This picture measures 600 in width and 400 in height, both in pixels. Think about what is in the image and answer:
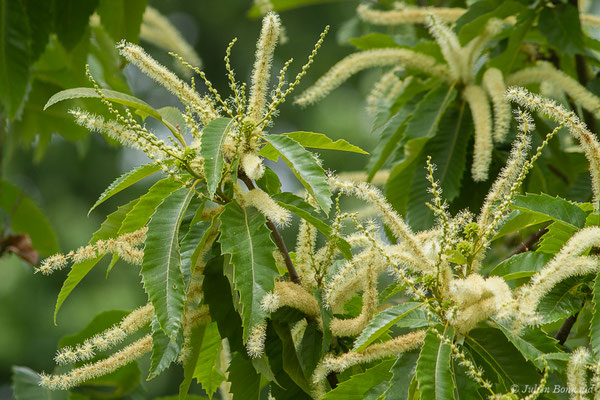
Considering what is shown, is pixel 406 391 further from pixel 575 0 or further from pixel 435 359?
pixel 575 0

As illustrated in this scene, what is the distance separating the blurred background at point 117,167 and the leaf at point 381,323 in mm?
5509

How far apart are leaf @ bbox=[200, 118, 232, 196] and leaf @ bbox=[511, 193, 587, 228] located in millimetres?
615

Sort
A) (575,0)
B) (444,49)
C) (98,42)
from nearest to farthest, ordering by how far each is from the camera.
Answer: (444,49)
(575,0)
(98,42)

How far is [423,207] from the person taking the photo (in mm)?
2490

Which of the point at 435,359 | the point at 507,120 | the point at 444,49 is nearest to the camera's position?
the point at 435,359

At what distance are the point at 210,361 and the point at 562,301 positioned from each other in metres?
0.88

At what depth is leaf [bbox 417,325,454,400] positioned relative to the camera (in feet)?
4.74

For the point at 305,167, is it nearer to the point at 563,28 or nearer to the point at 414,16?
the point at 563,28

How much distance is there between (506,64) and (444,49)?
237 millimetres

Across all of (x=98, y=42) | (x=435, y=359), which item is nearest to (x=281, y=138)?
(x=435, y=359)

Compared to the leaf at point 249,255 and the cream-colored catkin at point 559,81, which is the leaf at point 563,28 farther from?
the leaf at point 249,255

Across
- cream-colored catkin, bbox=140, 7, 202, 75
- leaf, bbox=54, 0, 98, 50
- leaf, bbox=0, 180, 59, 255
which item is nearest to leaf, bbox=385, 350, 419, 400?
leaf, bbox=54, 0, 98, 50

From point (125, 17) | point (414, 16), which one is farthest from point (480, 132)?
point (125, 17)

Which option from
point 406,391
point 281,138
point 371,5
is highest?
point 371,5
